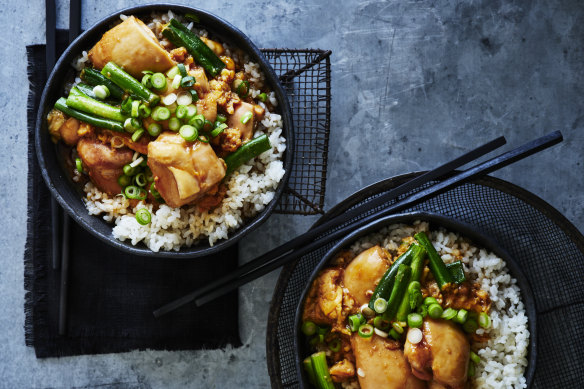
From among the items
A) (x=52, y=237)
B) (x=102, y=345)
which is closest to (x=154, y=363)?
(x=102, y=345)

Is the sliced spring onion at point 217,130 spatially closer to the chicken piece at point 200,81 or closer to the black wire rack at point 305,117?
the chicken piece at point 200,81

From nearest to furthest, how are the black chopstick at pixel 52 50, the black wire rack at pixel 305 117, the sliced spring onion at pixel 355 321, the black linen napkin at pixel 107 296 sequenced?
the sliced spring onion at pixel 355 321
the black chopstick at pixel 52 50
the black wire rack at pixel 305 117
the black linen napkin at pixel 107 296

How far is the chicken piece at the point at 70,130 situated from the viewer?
3182 millimetres

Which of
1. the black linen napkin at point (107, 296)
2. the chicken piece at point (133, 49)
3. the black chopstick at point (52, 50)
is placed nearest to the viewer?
the chicken piece at point (133, 49)

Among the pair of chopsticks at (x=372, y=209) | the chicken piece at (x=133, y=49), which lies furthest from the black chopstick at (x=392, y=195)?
the chicken piece at (x=133, y=49)

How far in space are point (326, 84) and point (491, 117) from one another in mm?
1148

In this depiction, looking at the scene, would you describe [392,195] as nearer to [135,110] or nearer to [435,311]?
[435,311]

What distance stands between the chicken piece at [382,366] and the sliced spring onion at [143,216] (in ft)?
4.32

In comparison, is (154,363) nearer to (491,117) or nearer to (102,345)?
(102,345)

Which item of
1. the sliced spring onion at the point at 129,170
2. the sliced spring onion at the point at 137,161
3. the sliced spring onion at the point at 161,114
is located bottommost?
the sliced spring onion at the point at 129,170

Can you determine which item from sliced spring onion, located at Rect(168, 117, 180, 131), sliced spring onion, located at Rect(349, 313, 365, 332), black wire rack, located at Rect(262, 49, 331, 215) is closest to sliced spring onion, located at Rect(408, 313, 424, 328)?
sliced spring onion, located at Rect(349, 313, 365, 332)

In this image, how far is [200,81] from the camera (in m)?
3.13

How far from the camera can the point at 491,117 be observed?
3.85 meters

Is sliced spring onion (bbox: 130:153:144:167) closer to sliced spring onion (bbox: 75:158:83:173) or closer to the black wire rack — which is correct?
sliced spring onion (bbox: 75:158:83:173)
